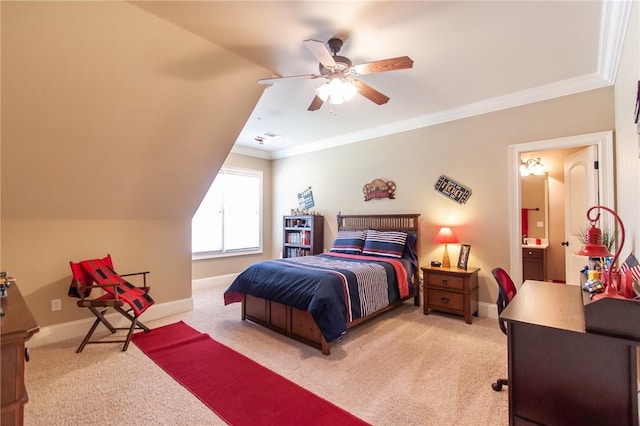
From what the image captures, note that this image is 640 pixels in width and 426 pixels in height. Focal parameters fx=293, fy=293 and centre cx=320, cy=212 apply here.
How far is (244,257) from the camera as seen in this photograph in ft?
19.4

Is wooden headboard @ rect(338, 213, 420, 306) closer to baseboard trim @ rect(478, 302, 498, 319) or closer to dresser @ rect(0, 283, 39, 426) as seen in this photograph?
baseboard trim @ rect(478, 302, 498, 319)

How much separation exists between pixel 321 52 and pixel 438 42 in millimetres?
1110

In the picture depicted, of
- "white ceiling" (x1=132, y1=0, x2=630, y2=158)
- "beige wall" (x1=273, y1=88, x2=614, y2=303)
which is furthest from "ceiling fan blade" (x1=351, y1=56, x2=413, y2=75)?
"beige wall" (x1=273, y1=88, x2=614, y2=303)

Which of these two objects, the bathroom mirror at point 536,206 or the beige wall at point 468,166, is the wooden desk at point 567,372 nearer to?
the beige wall at point 468,166

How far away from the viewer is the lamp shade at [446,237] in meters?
3.74

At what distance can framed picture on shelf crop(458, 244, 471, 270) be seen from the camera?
3658 millimetres

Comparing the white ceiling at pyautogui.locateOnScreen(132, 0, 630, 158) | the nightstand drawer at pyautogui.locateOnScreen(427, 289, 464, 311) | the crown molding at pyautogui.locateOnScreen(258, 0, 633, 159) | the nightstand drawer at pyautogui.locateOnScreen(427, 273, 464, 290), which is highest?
the white ceiling at pyautogui.locateOnScreen(132, 0, 630, 158)

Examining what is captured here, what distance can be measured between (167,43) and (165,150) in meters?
1.21

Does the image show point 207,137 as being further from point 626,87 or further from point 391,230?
point 626,87

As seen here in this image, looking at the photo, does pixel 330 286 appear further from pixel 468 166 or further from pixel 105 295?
pixel 468 166

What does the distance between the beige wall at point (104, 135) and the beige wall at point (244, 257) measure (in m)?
1.25

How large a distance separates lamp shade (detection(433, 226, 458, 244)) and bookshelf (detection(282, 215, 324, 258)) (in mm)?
2216

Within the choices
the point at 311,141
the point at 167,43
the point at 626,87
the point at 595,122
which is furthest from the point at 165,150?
the point at 595,122

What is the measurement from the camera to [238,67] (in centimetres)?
270
